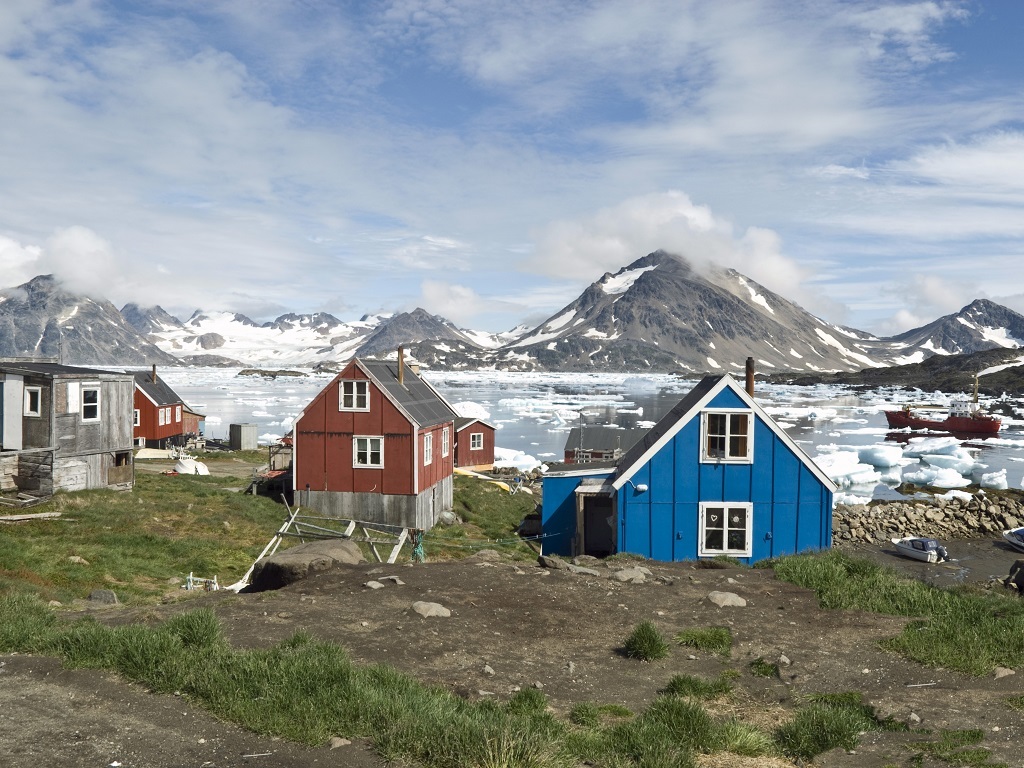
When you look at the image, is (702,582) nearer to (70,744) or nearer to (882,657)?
(882,657)

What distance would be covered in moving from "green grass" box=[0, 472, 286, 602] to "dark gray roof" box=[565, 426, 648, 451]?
25422mm

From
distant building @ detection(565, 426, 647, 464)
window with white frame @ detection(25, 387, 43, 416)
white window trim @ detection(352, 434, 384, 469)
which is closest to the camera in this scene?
window with white frame @ detection(25, 387, 43, 416)

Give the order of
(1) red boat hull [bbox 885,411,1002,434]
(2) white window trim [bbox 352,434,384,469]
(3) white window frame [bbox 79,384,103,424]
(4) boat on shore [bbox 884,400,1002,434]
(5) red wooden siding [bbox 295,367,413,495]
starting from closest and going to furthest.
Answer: (3) white window frame [bbox 79,384,103,424] → (5) red wooden siding [bbox 295,367,413,495] → (2) white window trim [bbox 352,434,384,469] → (1) red boat hull [bbox 885,411,1002,434] → (4) boat on shore [bbox 884,400,1002,434]

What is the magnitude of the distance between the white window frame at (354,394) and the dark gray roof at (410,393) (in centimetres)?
63

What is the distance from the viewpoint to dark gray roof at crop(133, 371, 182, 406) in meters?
62.3

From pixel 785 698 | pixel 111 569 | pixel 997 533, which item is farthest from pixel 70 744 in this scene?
pixel 997 533

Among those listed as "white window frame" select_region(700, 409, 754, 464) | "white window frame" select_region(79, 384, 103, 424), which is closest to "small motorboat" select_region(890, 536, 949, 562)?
"white window frame" select_region(700, 409, 754, 464)

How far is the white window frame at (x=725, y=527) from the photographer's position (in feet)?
80.3

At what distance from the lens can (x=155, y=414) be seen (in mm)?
61812

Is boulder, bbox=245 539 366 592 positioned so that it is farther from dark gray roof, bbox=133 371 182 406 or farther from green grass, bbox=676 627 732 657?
dark gray roof, bbox=133 371 182 406

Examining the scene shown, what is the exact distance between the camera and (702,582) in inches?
683

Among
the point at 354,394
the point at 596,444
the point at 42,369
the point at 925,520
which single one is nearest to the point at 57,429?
the point at 42,369

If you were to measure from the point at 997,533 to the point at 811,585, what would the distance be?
3380cm

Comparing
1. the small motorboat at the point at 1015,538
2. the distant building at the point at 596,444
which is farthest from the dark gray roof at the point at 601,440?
the small motorboat at the point at 1015,538
